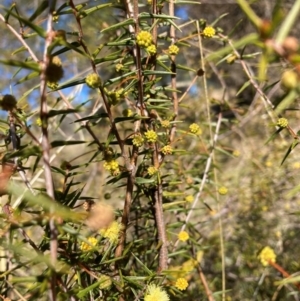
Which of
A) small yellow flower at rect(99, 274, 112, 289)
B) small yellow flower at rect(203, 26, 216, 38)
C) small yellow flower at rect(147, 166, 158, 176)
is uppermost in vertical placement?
small yellow flower at rect(203, 26, 216, 38)

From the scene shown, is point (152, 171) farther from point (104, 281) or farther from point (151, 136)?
point (104, 281)

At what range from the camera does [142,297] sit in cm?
63

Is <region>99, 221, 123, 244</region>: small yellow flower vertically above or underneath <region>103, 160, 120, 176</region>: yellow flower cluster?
underneath

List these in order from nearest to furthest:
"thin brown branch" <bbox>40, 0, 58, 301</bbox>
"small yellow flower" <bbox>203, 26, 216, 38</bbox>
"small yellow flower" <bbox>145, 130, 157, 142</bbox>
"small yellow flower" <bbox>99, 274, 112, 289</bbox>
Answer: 1. "thin brown branch" <bbox>40, 0, 58, 301</bbox>
2. "small yellow flower" <bbox>99, 274, 112, 289</bbox>
3. "small yellow flower" <bbox>145, 130, 157, 142</bbox>
4. "small yellow flower" <bbox>203, 26, 216, 38</bbox>

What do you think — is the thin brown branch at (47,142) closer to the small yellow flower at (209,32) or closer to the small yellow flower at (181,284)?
the small yellow flower at (181,284)

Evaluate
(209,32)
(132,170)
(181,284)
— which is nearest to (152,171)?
(132,170)

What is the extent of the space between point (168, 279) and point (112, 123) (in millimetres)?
317

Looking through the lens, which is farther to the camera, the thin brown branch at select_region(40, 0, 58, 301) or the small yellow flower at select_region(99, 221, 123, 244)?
the small yellow flower at select_region(99, 221, 123, 244)

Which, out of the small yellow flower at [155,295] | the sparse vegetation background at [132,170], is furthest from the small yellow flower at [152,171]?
the small yellow flower at [155,295]

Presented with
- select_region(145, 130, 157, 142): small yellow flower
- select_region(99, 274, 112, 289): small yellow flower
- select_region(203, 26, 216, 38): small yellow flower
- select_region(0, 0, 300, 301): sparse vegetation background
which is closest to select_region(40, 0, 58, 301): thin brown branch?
select_region(0, 0, 300, 301): sparse vegetation background

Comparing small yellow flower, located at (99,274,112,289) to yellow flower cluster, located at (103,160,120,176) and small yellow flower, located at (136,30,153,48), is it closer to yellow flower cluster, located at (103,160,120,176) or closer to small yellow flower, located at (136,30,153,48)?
yellow flower cluster, located at (103,160,120,176)

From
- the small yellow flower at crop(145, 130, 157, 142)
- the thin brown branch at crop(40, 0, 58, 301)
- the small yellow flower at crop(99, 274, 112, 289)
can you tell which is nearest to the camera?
the thin brown branch at crop(40, 0, 58, 301)

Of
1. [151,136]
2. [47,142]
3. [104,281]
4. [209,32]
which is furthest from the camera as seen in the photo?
[209,32]

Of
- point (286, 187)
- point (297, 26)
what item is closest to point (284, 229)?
point (286, 187)
